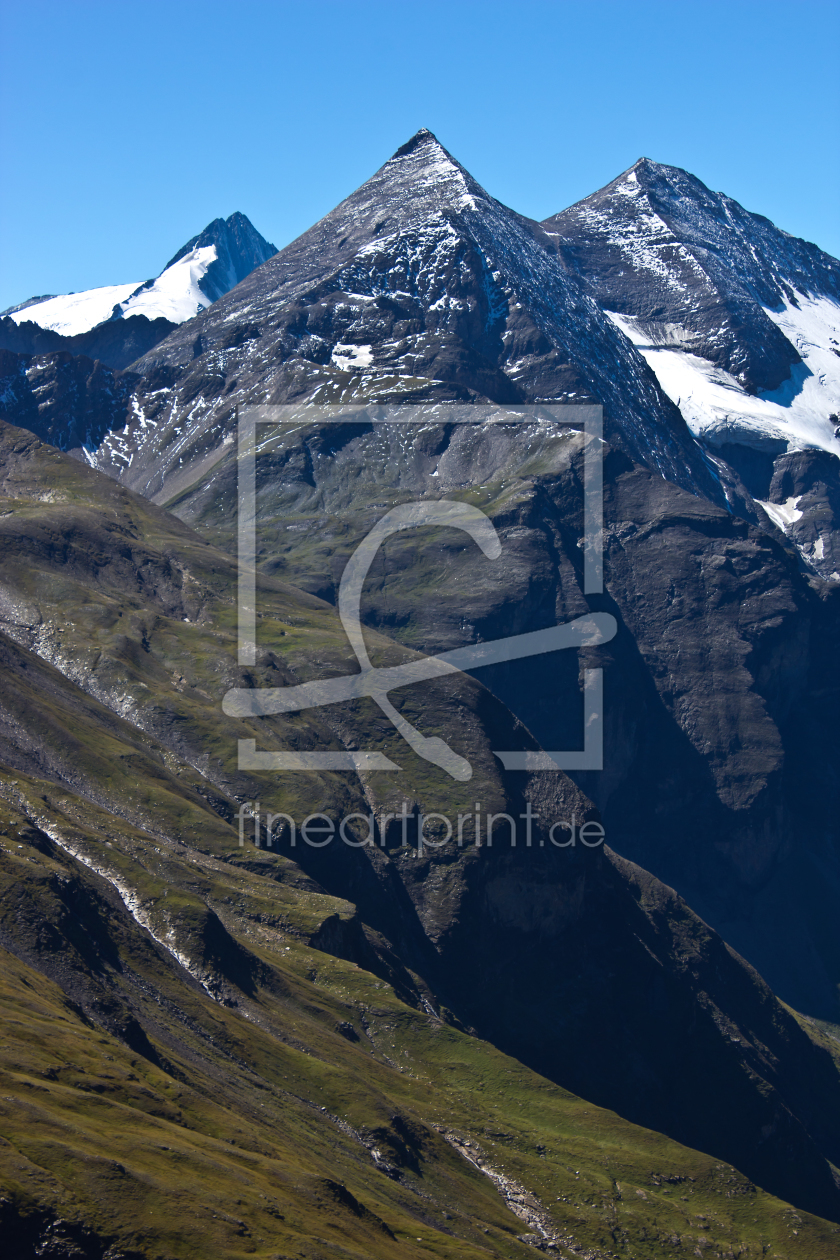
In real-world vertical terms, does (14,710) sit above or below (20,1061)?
above

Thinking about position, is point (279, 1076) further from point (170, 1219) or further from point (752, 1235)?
point (752, 1235)

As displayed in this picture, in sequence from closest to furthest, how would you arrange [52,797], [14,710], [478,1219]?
[478,1219]
[52,797]
[14,710]

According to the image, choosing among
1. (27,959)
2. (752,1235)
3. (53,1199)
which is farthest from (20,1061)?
(752,1235)

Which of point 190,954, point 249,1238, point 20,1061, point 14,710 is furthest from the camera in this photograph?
point 14,710

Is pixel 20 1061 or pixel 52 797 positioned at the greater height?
pixel 52 797

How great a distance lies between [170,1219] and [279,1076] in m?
55.7

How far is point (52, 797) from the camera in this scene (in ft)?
537

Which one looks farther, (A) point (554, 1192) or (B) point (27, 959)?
(A) point (554, 1192)

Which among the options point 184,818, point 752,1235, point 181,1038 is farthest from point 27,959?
point 752,1235

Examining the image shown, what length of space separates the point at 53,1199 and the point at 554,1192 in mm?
95761

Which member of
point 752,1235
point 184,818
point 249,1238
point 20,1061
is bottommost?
point 752,1235

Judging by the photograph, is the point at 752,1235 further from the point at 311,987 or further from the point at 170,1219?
the point at 170,1219

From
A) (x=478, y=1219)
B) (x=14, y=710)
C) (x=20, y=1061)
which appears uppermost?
(x=14, y=710)

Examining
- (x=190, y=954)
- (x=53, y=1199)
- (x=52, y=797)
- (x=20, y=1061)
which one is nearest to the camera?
(x=53, y=1199)
